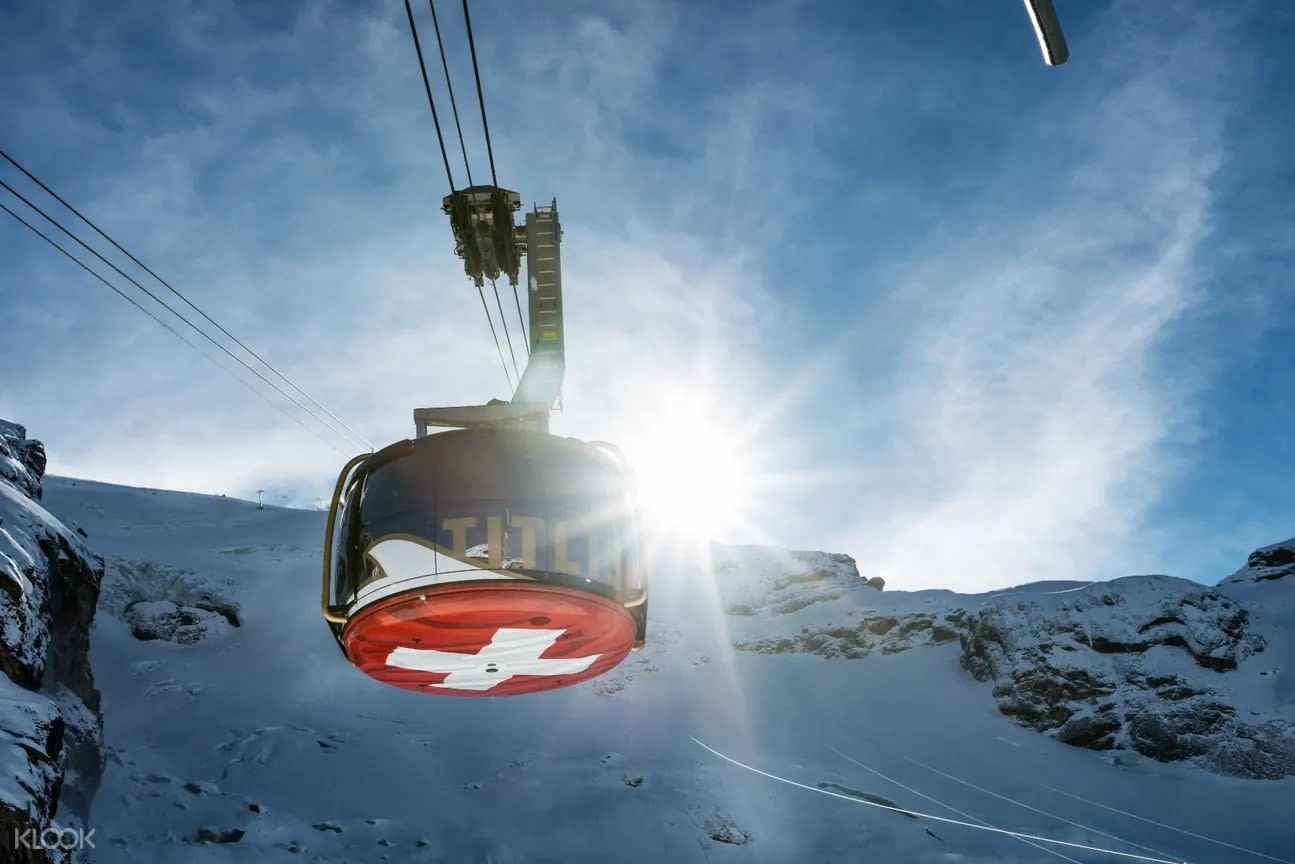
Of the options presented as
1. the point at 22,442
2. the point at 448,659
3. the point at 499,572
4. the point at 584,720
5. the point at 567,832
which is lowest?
the point at 567,832

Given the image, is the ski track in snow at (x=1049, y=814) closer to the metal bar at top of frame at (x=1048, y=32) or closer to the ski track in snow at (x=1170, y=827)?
the ski track in snow at (x=1170, y=827)

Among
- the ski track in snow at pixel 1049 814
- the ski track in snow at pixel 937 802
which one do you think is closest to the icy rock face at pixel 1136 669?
the ski track in snow at pixel 1049 814

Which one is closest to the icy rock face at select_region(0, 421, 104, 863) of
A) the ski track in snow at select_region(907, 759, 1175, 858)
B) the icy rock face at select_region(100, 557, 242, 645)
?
the icy rock face at select_region(100, 557, 242, 645)

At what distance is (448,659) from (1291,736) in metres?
47.4

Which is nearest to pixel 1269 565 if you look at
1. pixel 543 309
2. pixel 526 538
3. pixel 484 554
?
pixel 543 309

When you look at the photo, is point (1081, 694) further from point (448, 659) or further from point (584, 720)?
point (448, 659)

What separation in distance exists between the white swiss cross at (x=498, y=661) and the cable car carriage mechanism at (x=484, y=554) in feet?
0.06

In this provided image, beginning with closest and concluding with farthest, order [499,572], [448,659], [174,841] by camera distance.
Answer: [499,572]
[448,659]
[174,841]

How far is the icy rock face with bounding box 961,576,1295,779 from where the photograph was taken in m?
41.4

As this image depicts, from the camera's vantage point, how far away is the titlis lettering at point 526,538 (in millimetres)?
6270

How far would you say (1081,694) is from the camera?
4650cm

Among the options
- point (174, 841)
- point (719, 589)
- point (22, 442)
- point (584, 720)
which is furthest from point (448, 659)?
point (719, 589)

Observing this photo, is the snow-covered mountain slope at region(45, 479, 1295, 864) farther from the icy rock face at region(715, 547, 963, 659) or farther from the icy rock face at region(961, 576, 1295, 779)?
the icy rock face at region(961, 576, 1295, 779)

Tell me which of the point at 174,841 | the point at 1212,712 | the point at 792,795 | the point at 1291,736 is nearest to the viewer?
the point at 174,841
